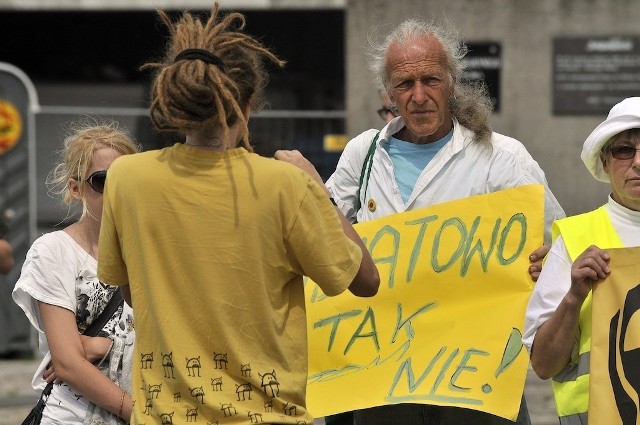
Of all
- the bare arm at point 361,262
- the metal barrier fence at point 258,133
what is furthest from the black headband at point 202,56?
the metal barrier fence at point 258,133

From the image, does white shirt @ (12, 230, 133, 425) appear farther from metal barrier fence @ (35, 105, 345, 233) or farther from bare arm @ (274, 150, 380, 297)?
metal barrier fence @ (35, 105, 345, 233)

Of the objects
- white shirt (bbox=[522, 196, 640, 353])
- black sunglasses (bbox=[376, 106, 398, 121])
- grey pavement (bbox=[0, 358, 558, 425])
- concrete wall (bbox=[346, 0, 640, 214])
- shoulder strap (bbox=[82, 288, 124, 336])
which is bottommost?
grey pavement (bbox=[0, 358, 558, 425])

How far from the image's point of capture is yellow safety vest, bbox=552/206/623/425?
3.63m

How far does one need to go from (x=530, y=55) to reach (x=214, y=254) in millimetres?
10826

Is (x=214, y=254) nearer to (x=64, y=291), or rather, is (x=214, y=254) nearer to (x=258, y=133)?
(x=64, y=291)

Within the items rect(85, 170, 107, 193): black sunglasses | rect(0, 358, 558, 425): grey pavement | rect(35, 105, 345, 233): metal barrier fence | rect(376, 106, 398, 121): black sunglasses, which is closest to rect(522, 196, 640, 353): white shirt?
rect(85, 170, 107, 193): black sunglasses

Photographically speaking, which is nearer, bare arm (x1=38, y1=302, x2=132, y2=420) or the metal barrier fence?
bare arm (x1=38, y1=302, x2=132, y2=420)

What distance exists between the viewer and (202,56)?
3.17 meters

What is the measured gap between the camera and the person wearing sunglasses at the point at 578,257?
11.8 ft

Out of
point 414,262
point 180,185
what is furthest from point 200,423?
point 414,262

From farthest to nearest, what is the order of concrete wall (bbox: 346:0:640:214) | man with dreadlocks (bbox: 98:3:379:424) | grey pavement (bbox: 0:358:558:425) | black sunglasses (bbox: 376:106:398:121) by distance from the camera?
concrete wall (bbox: 346:0:640:214) → grey pavement (bbox: 0:358:558:425) → black sunglasses (bbox: 376:106:398:121) → man with dreadlocks (bbox: 98:3:379:424)

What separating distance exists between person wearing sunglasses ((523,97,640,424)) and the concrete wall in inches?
387

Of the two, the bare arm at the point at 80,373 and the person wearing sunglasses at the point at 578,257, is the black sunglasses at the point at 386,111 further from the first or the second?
the bare arm at the point at 80,373

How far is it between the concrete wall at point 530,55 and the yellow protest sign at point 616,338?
10002 millimetres
